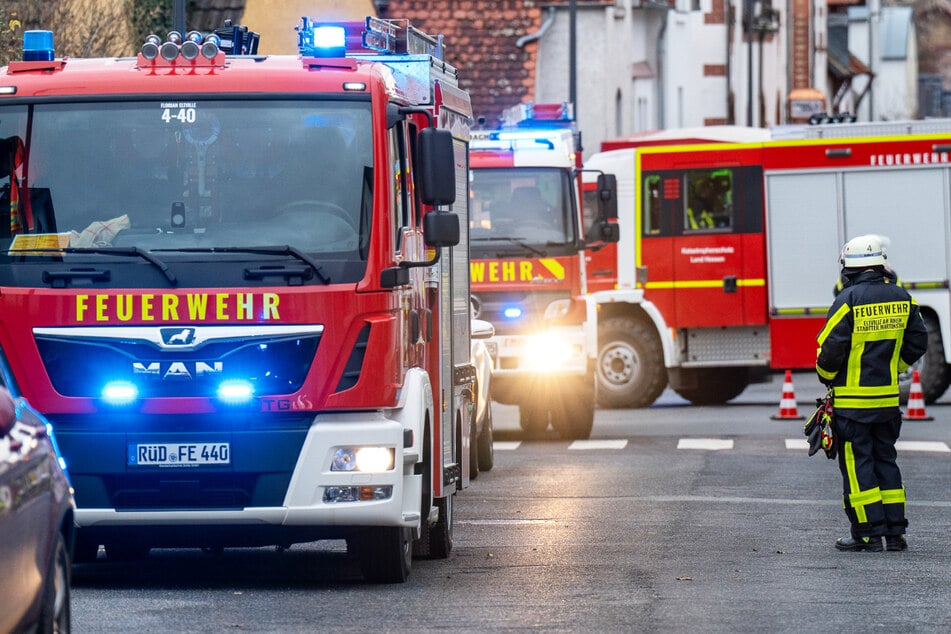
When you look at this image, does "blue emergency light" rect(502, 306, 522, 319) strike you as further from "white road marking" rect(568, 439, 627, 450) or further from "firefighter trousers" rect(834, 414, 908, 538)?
"firefighter trousers" rect(834, 414, 908, 538)

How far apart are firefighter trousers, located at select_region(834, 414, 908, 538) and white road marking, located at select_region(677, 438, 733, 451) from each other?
7885 millimetres

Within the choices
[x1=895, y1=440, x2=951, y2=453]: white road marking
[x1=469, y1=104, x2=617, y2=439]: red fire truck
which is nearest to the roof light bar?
[x1=469, y1=104, x2=617, y2=439]: red fire truck

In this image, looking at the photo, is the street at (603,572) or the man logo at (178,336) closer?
the street at (603,572)

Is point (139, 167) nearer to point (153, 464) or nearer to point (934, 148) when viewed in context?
point (153, 464)

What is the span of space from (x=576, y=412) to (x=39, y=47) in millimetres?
11117

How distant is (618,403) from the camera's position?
1046 inches

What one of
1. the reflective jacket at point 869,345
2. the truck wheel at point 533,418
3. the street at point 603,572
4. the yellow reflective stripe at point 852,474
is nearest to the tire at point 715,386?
the truck wheel at point 533,418

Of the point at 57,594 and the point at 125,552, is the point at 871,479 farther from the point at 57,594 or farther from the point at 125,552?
the point at 57,594

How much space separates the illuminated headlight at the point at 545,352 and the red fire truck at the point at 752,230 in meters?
5.54

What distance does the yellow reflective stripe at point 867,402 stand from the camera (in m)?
12.1

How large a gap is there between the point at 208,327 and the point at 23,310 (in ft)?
2.68

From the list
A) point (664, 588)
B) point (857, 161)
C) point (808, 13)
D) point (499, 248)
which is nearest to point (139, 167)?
point (664, 588)

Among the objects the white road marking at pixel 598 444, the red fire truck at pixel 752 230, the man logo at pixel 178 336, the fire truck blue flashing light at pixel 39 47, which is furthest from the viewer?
the red fire truck at pixel 752 230

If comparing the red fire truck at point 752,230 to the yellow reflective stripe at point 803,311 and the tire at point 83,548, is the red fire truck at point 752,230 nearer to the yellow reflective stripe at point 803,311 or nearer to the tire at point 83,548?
the yellow reflective stripe at point 803,311
